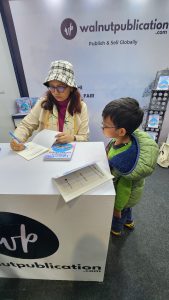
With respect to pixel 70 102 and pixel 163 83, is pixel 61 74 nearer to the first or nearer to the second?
pixel 70 102

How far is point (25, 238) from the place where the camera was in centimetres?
75

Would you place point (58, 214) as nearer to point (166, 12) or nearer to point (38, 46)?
point (38, 46)

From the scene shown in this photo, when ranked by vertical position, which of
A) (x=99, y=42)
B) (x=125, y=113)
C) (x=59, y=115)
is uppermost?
(x=99, y=42)

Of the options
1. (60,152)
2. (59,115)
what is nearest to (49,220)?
(60,152)

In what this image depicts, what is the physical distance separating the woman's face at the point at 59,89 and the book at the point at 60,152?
0.42 meters

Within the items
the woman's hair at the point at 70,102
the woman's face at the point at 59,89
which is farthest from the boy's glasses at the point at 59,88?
the woman's hair at the point at 70,102

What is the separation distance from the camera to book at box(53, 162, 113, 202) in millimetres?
572

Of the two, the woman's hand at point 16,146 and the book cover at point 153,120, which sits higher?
the woman's hand at point 16,146

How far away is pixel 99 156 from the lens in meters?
0.78

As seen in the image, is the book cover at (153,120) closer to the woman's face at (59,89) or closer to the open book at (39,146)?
the woman's face at (59,89)

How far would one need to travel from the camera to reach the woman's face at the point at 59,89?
3.43ft

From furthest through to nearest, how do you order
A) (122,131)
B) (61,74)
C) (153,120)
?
(153,120)
(61,74)
(122,131)

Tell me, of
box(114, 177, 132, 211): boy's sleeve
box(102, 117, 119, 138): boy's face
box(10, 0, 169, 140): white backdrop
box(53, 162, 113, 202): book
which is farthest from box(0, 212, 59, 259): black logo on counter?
box(10, 0, 169, 140): white backdrop

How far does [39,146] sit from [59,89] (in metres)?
0.45
